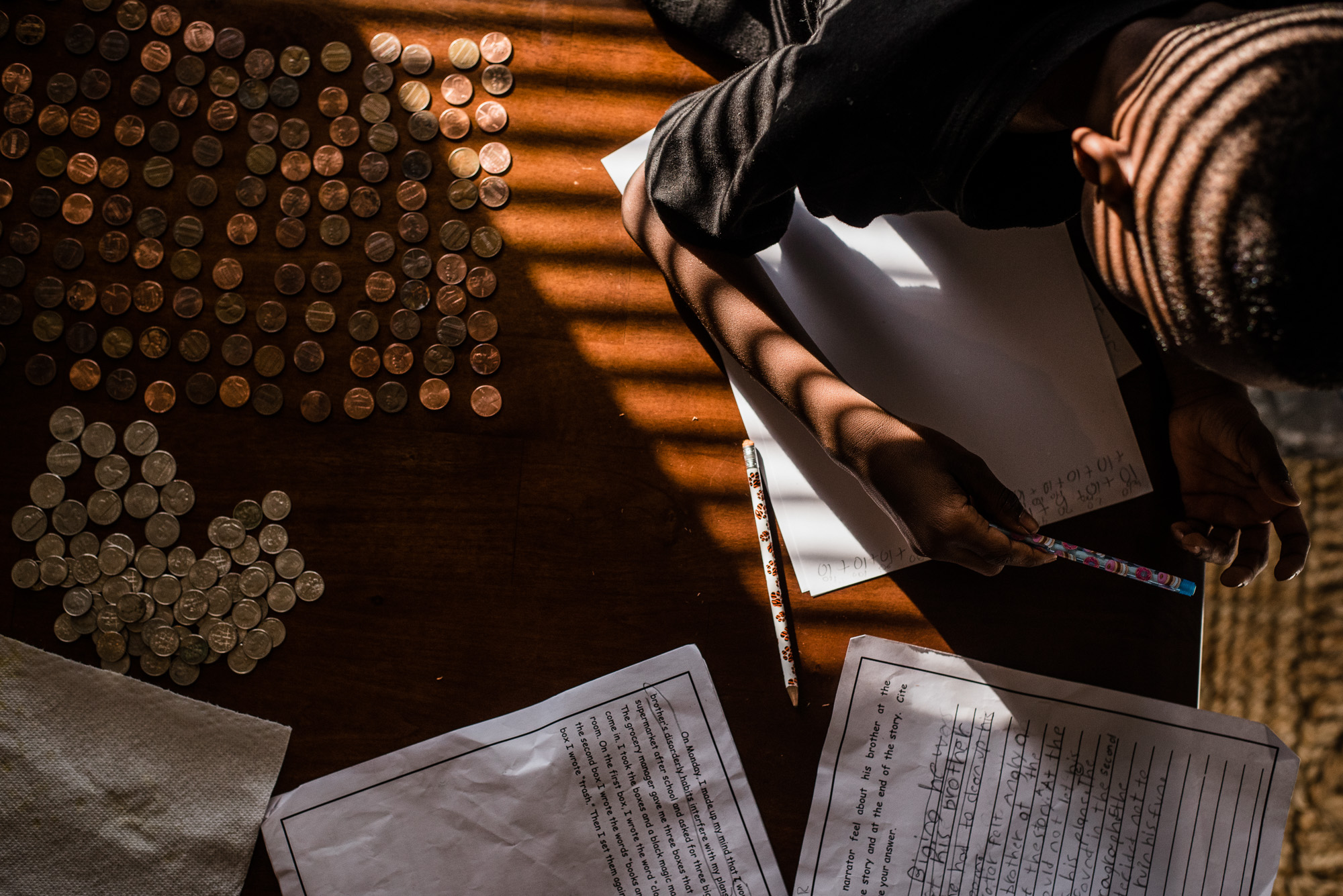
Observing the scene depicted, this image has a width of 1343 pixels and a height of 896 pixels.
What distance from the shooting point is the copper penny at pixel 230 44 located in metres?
0.79

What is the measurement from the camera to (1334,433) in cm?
112

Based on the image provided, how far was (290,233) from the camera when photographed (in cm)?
77

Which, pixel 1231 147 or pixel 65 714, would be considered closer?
pixel 1231 147

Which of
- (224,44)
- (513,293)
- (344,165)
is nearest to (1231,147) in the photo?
(513,293)

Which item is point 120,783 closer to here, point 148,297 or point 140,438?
point 140,438

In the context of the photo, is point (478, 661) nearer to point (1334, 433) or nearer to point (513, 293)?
point (513, 293)

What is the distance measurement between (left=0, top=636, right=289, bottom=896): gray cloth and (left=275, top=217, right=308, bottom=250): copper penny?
16.7 inches

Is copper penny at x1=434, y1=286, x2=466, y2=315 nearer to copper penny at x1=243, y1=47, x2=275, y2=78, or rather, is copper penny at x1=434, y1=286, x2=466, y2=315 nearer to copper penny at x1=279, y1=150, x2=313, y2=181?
copper penny at x1=279, y1=150, x2=313, y2=181

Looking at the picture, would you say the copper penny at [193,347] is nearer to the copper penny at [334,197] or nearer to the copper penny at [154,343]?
the copper penny at [154,343]

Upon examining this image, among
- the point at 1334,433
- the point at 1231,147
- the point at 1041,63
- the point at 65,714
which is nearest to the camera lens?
the point at 1231,147

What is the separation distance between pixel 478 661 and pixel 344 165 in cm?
49

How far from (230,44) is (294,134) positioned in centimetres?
11

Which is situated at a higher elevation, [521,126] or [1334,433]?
[521,126]

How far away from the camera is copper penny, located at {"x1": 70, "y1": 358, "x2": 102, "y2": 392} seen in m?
0.75
